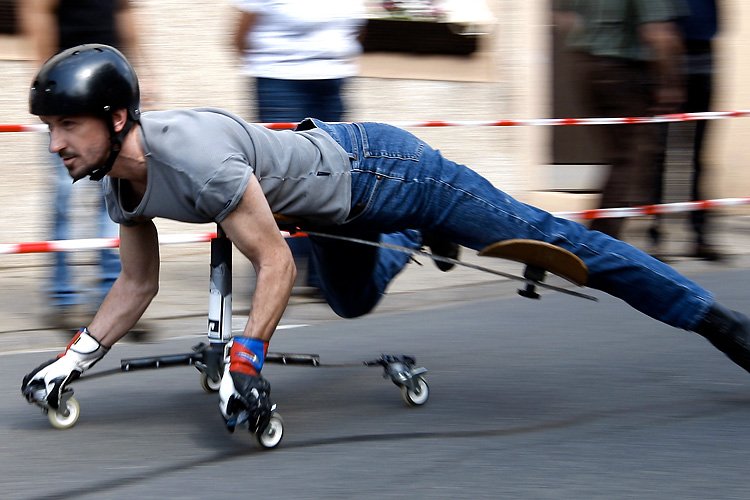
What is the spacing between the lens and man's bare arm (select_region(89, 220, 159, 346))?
13.9 feet

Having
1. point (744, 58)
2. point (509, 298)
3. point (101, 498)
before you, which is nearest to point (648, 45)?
point (509, 298)

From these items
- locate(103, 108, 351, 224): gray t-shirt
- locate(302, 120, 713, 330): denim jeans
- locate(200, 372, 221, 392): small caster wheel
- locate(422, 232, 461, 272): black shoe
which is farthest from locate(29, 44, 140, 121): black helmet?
locate(422, 232, 461, 272): black shoe

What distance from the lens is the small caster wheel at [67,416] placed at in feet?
13.6

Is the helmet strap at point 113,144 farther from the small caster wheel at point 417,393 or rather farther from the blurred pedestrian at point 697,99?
the blurred pedestrian at point 697,99

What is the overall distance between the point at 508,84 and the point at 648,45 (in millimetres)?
2591

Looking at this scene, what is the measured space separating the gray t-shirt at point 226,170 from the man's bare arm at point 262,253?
→ 50mm

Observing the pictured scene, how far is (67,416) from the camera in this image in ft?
13.8

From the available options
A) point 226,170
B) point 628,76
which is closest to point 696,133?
point 628,76

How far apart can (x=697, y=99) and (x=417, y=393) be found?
13.8 feet

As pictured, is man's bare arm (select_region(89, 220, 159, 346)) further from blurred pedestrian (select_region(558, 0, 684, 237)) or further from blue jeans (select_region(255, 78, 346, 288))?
blurred pedestrian (select_region(558, 0, 684, 237))

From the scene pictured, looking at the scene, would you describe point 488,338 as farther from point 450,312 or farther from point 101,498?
point 101,498

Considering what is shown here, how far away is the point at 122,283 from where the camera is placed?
428 cm

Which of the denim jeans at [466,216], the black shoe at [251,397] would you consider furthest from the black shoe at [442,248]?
the black shoe at [251,397]

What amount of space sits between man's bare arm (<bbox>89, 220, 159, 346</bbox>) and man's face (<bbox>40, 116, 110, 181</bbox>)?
53cm
